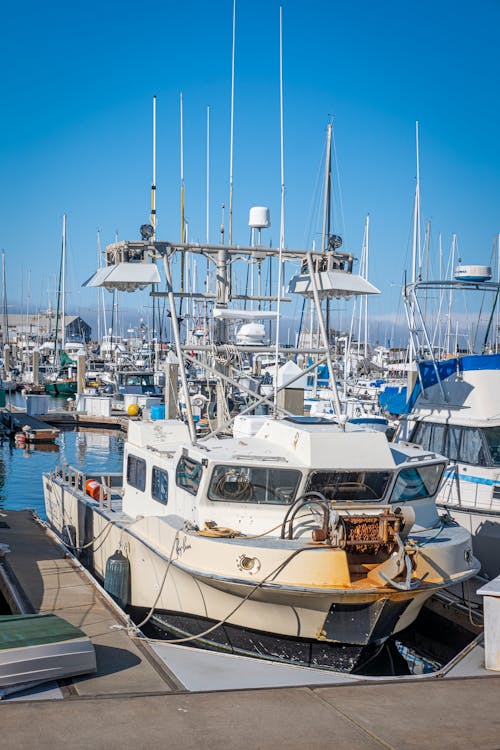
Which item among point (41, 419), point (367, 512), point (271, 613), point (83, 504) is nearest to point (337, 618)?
point (271, 613)

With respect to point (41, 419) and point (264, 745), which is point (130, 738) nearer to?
point (264, 745)

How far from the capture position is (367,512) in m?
9.98

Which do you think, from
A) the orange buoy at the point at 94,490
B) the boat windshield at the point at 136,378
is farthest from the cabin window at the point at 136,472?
the boat windshield at the point at 136,378

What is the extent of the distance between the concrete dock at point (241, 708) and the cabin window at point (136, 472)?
3.72 m

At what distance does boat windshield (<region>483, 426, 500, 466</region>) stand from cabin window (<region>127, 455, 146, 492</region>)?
20.5 ft

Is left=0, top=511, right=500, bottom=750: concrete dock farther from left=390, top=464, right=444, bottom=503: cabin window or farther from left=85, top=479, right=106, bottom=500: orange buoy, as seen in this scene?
left=85, top=479, right=106, bottom=500: orange buoy

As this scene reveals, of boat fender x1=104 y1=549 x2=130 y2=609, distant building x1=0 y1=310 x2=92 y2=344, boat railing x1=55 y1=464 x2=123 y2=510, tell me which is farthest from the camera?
distant building x1=0 y1=310 x2=92 y2=344

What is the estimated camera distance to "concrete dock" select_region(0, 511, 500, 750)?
6164 mm

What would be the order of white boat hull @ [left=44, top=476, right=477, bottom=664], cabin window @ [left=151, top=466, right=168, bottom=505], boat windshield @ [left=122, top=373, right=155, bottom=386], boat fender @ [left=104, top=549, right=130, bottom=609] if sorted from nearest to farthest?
white boat hull @ [left=44, top=476, right=477, bottom=664]
boat fender @ [left=104, top=549, right=130, bottom=609]
cabin window @ [left=151, top=466, right=168, bottom=505]
boat windshield @ [left=122, top=373, right=155, bottom=386]

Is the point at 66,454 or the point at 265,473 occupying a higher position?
the point at 265,473

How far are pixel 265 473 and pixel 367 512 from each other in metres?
1.38

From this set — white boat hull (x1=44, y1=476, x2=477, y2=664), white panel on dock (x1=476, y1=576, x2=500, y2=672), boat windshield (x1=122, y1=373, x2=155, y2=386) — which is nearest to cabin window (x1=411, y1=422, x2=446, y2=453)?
white boat hull (x1=44, y1=476, x2=477, y2=664)

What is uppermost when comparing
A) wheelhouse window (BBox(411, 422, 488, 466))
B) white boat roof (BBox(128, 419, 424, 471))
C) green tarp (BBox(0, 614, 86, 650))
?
white boat roof (BBox(128, 419, 424, 471))

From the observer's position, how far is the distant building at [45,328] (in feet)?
345
